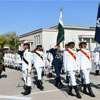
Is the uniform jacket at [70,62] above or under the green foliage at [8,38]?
under

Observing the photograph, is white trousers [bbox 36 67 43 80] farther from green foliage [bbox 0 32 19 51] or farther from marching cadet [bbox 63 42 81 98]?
green foliage [bbox 0 32 19 51]

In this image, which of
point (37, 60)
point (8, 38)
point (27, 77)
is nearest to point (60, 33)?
point (37, 60)

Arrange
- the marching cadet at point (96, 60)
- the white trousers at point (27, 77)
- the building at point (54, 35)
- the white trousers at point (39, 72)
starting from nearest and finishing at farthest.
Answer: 1. the white trousers at point (27, 77)
2. the white trousers at point (39, 72)
3. the marching cadet at point (96, 60)
4. the building at point (54, 35)

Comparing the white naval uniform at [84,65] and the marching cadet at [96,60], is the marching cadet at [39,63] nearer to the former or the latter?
the white naval uniform at [84,65]

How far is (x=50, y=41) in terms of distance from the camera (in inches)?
3221

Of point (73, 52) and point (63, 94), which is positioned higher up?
point (73, 52)

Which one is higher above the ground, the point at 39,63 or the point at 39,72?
the point at 39,63

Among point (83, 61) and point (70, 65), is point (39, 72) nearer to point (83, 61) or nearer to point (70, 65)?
point (70, 65)

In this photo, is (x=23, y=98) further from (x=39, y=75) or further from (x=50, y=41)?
(x=50, y=41)

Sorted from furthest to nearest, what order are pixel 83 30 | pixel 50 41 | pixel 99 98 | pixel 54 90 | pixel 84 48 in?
pixel 83 30 → pixel 50 41 → pixel 54 90 → pixel 84 48 → pixel 99 98

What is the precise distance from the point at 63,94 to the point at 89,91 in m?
1.01

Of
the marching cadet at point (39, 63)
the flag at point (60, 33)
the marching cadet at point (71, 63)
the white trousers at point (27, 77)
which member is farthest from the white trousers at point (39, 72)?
the flag at point (60, 33)

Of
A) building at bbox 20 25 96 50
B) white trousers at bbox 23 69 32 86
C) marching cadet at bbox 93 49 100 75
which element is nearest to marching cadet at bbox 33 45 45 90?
white trousers at bbox 23 69 32 86

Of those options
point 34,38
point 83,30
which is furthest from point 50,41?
point 83,30
